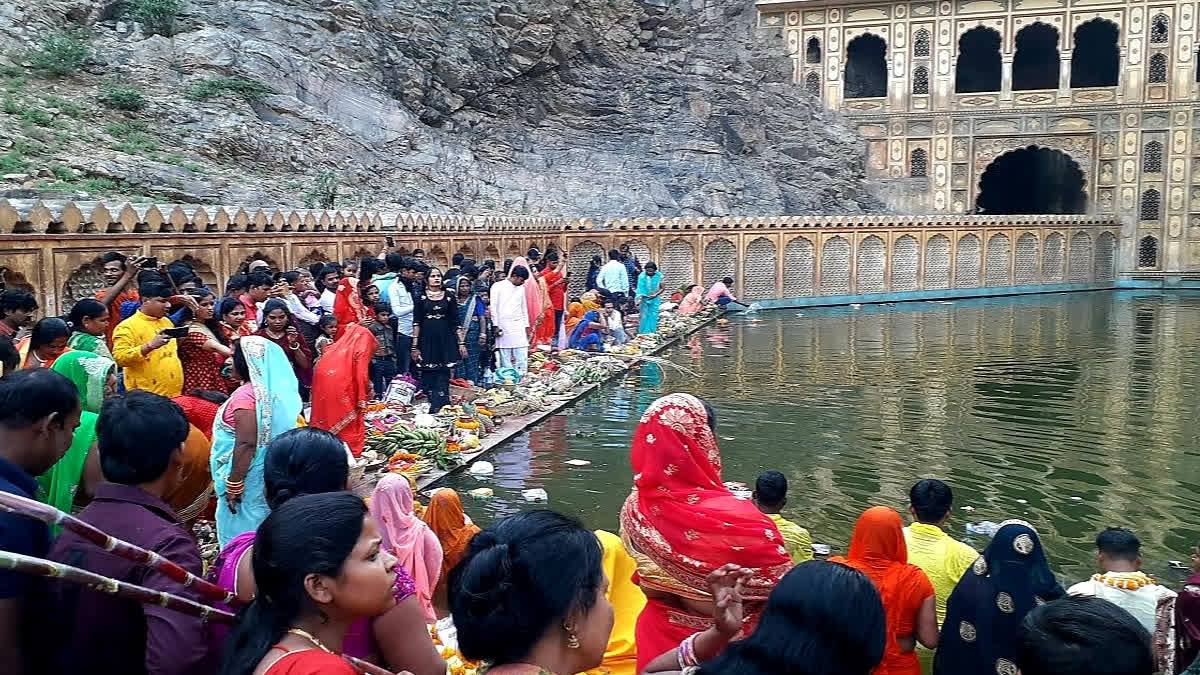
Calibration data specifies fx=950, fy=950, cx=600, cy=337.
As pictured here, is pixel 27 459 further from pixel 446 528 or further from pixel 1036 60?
pixel 1036 60

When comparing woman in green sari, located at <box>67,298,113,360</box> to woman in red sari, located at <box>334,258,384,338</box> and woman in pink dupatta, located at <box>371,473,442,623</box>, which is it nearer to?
woman in pink dupatta, located at <box>371,473,442,623</box>

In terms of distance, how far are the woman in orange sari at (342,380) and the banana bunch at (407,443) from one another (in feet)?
5.85

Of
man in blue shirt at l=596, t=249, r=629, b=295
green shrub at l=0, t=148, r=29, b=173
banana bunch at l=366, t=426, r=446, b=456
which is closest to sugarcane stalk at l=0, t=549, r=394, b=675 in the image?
banana bunch at l=366, t=426, r=446, b=456

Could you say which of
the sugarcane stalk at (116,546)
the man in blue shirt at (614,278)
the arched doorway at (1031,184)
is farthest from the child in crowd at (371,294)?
the arched doorway at (1031,184)

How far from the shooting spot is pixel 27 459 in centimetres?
286

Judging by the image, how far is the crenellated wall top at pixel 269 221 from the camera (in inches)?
346

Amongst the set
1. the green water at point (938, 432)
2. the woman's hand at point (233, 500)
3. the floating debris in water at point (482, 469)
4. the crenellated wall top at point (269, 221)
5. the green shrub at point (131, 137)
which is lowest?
the green water at point (938, 432)

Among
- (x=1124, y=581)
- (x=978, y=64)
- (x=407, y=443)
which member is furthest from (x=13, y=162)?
(x=978, y=64)

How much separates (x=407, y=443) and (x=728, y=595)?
5877 millimetres

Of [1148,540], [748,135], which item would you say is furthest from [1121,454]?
[748,135]

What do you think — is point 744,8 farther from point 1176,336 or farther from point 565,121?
point 1176,336

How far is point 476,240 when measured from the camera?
1695cm

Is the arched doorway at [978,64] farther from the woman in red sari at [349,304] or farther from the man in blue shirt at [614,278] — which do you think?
the woman in red sari at [349,304]

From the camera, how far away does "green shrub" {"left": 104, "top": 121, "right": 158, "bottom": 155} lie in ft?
55.4
